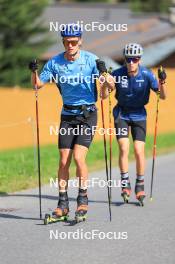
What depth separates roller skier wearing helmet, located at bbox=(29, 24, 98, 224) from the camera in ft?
30.3

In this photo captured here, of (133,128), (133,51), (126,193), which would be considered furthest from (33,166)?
(133,51)

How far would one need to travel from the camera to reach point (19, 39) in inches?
1868

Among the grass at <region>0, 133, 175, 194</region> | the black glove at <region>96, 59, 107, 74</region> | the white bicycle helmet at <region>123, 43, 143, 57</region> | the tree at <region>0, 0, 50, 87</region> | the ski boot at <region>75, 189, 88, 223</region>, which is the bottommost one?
the ski boot at <region>75, 189, 88, 223</region>

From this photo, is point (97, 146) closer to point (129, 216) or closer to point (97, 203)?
point (97, 203)

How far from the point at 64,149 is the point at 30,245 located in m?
1.76

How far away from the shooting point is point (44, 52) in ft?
155

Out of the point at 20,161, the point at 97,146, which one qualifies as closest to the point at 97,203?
the point at 20,161

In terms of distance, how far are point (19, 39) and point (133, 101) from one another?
1454 inches

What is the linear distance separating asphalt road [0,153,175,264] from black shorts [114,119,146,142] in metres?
0.89

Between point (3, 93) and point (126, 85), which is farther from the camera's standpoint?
point (3, 93)

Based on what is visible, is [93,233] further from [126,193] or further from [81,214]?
[126,193]

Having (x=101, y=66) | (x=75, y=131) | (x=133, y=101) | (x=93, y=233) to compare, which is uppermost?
(x=101, y=66)

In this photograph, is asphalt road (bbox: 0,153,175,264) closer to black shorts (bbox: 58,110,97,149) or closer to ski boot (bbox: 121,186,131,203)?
ski boot (bbox: 121,186,131,203)

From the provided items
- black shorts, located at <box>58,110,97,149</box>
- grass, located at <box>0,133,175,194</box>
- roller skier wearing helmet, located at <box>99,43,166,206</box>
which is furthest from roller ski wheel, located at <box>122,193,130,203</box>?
grass, located at <box>0,133,175,194</box>
